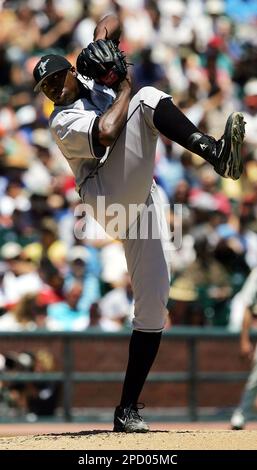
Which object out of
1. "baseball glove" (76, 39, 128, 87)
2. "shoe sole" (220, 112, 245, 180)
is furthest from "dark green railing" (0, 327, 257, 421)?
"shoe sole" (220, 112, 245, 180)

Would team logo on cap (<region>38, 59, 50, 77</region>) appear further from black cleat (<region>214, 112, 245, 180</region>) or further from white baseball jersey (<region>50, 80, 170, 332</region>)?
black cleat (<region>214, 112, 245, 180</region>)

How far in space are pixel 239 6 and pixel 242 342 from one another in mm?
5890

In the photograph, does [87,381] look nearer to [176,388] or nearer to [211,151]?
[176,388]

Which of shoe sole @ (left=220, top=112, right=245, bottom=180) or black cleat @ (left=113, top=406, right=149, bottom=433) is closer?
shoe sole @ (left=220, top=112, right=245, bottom=180)

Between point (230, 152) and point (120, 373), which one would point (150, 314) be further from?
point (120, 373)

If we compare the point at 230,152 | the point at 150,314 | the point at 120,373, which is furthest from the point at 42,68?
the point at 120,373

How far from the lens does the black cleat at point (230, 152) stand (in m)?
5.71

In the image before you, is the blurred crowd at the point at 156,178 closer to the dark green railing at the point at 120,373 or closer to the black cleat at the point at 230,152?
the dark green railing at the point at 120,373

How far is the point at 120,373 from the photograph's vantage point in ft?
36.4

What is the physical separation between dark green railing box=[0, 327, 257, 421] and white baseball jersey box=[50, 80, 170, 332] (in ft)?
15.9

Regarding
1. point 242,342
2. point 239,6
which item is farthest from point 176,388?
point 239,6

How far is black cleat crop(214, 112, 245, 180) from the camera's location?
5.71m

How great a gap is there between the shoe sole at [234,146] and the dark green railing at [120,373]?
5.50 metres

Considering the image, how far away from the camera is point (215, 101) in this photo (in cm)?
1297
